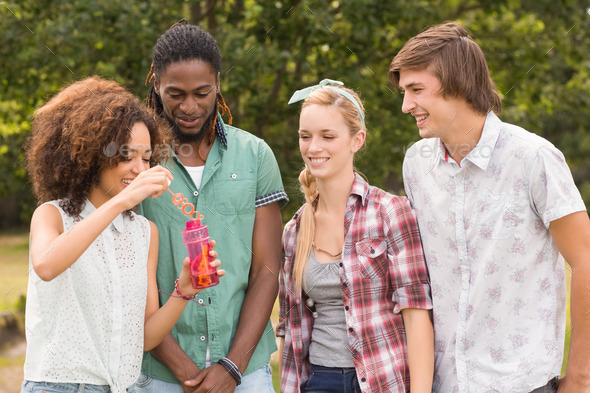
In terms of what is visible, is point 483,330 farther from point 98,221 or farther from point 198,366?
point 98,221

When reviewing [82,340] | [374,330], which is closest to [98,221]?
[82,340]

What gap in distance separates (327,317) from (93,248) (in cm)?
92

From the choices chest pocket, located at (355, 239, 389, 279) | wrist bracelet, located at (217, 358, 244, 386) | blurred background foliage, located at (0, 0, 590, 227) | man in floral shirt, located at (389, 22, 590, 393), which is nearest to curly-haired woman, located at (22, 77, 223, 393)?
wrist bracelet, located at (217, 358, 244, 386)

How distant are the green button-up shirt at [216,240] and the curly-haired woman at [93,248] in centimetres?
10

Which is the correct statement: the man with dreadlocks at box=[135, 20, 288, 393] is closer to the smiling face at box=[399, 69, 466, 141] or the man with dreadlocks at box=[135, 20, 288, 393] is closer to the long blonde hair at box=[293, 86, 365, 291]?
the long blonde hair at box=[293, 86, 365, 291]

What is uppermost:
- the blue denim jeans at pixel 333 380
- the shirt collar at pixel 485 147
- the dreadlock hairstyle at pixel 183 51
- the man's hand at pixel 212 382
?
the dreadlock hairstyle at pixel 183 51

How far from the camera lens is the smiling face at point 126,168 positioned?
242cm

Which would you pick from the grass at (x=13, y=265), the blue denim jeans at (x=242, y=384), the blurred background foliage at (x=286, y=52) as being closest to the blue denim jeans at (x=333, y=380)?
the blue denim jeans at (x=242, y=384)

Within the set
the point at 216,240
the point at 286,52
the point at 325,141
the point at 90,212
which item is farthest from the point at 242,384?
the point at 286,52

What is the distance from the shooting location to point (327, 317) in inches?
103

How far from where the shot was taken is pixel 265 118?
6.25 m

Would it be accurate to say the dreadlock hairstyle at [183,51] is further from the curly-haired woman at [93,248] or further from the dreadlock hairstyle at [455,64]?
the dreadlock hairstyle at [455,64]

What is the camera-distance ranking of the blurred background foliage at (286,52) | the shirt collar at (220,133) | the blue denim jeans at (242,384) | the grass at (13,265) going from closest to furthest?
1. the blue denim jeans at (242,384)
2. the shirt collar at (220,133)
3. the blurred background foliage at (286,52)
4. the grass at (13,265)

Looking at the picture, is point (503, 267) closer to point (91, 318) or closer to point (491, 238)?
point (491, 238)
